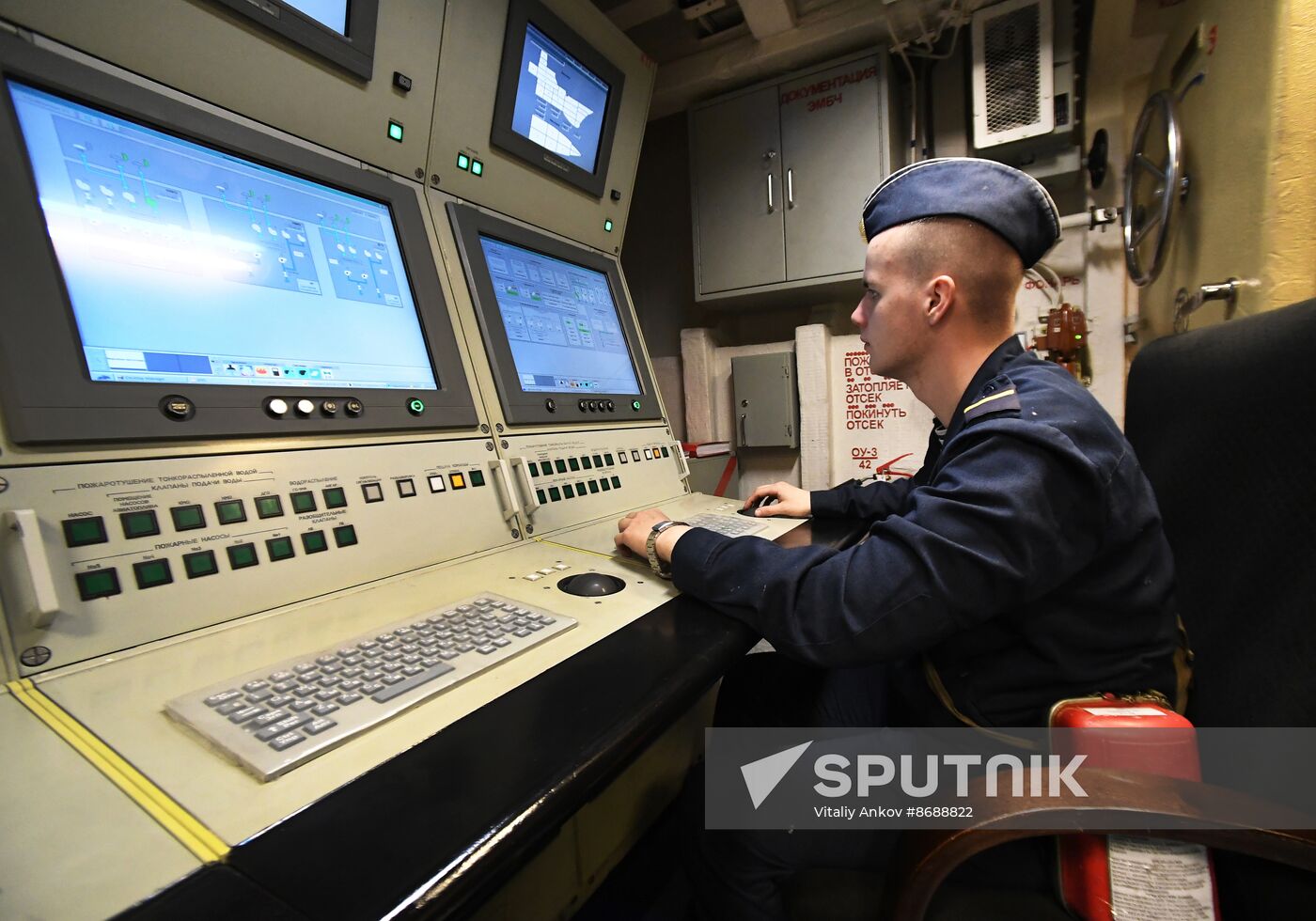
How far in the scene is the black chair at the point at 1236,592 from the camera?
1.70 feet

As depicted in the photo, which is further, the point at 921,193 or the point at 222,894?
the point at 921,193

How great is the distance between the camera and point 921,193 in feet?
3.02

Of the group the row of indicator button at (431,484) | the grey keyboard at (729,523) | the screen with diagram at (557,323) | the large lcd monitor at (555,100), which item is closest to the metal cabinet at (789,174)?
the large lcd monitor at (555,100)

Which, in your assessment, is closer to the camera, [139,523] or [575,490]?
[139,523]

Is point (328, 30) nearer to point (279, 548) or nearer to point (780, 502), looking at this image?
point (279, 548)

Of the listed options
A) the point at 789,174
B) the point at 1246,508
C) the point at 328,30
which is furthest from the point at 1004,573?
the point at 789,174

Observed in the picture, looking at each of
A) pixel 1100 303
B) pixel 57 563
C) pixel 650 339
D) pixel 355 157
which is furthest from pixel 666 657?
pixel 650 339

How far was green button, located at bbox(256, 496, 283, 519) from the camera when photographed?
2.36 feet

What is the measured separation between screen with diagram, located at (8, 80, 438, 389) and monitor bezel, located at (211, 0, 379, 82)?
233 millimetres

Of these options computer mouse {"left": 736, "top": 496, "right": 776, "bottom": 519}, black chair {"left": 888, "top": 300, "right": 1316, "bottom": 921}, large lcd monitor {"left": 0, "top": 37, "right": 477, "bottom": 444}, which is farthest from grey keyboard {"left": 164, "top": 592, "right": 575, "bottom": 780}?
computer mouse {"left": 736, "top": 496, "right": 776, "bottom": 519}

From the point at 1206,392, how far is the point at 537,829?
102 centimetres

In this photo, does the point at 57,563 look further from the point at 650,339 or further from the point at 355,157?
the point at 650,339

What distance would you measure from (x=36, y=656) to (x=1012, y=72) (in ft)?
8.72

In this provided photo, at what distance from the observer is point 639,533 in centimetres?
89
